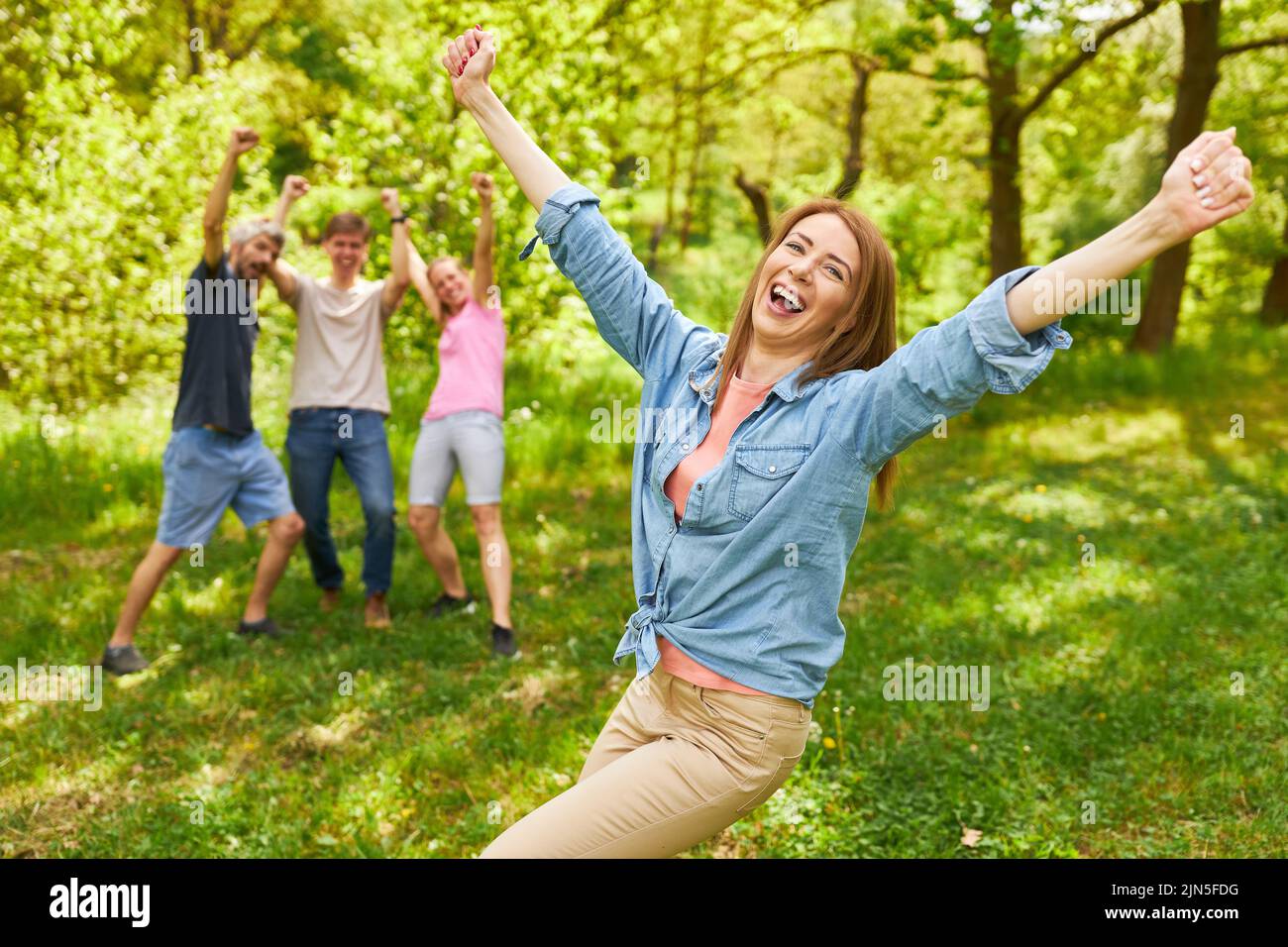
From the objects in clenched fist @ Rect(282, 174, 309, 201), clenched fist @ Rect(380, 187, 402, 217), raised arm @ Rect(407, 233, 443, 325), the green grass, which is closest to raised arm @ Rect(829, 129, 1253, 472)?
the green grass

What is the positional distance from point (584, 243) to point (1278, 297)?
15.8 metres

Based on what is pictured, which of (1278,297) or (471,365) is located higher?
(1278,297)

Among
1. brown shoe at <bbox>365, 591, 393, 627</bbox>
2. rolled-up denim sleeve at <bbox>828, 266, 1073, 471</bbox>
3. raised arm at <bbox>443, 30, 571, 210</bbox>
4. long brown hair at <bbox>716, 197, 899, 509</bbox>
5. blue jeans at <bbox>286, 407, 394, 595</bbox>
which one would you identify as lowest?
brown shoe at <bbox>365, 591, 393, 627</bbox>

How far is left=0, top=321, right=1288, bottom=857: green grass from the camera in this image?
160 inches

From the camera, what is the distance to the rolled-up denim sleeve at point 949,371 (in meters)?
1.79

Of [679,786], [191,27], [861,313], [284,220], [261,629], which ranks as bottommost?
[261,629]

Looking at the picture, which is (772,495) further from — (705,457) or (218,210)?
(218,210)

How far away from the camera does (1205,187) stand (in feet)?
5.35

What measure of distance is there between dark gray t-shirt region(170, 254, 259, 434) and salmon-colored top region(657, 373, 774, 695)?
3.81m

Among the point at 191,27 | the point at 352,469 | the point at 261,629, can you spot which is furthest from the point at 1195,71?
the point at 191,27

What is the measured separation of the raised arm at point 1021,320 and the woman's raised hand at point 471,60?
1.14 meters

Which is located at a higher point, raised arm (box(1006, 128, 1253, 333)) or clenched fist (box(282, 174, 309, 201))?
clenched fist (box(282, 174, 309, 201))

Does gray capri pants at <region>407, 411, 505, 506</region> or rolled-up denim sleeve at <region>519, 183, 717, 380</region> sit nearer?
rolled-up denim sleeve at <region>519, 183, 717, 380</region>

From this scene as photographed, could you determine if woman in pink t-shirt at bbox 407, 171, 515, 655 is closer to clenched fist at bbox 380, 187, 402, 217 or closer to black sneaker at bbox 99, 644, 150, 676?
clenched fist at bbox 380, 187, 402, 217
